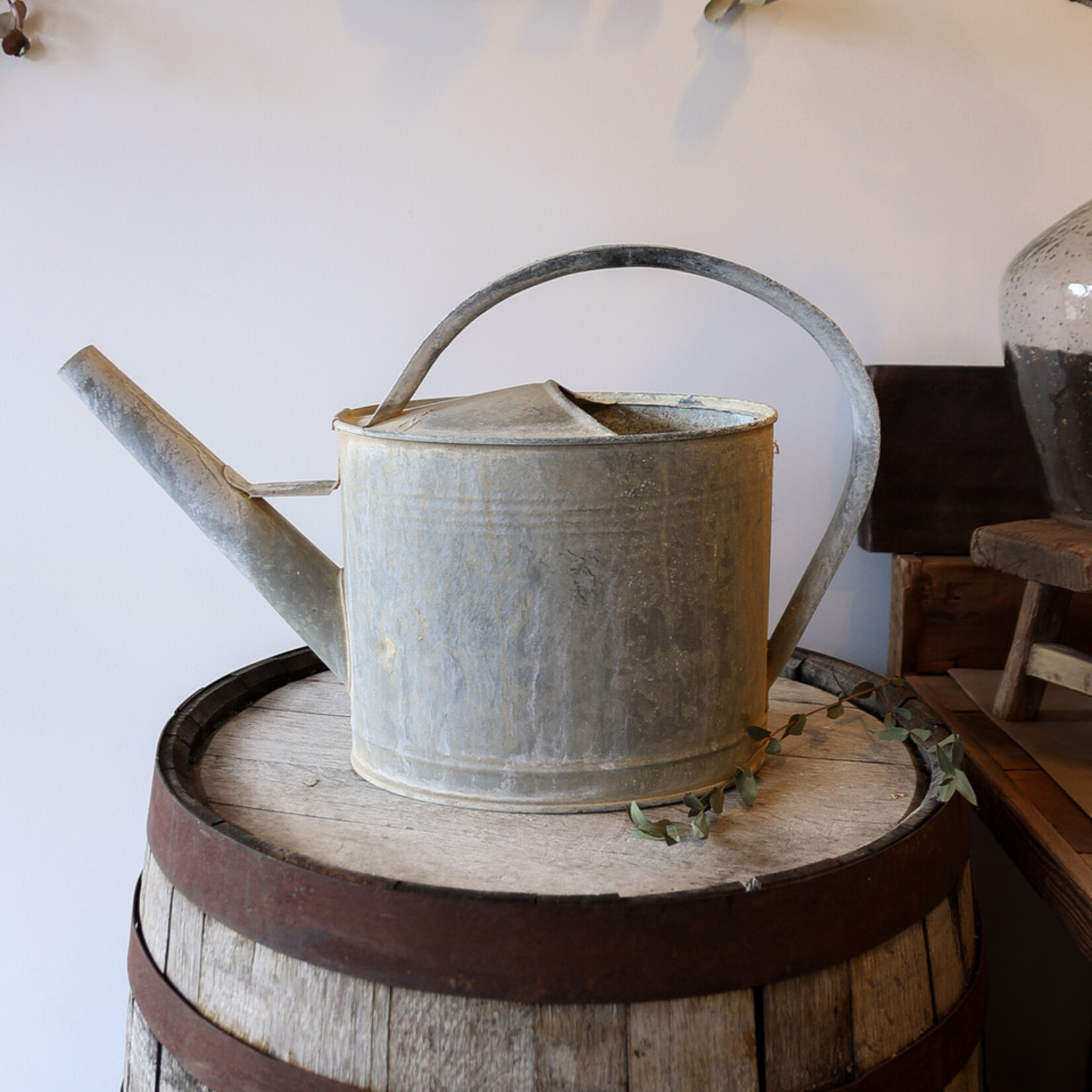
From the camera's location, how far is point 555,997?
565 mm

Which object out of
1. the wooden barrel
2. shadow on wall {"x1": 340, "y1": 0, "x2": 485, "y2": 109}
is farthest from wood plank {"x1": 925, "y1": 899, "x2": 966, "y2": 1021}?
shadow on wall {"x1": 340, "y1": 0, "x2": 485, "y2": 109}

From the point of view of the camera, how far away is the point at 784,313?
2.47ft

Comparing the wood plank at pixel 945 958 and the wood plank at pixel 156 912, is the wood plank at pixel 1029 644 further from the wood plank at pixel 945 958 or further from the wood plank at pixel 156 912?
the wood plank at pixel 156 912

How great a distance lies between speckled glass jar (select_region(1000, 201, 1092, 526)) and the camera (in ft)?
2.70

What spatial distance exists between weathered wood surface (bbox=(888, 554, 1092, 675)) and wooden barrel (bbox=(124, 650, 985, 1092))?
0.39m

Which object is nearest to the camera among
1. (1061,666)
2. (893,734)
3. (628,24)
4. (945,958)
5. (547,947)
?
(547,947)

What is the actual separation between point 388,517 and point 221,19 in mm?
655

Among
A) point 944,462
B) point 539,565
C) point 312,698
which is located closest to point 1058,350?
point 944,462

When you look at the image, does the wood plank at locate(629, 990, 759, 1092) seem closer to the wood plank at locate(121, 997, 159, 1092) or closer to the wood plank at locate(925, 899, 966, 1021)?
the wood plank at locate(925, 899, 966, 1021)

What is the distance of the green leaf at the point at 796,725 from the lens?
2.67 ft

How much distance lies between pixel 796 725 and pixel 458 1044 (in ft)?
1.23

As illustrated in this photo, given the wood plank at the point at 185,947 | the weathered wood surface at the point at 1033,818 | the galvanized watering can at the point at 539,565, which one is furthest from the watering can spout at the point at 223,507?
the weathered wood surface at the point at 1033,818

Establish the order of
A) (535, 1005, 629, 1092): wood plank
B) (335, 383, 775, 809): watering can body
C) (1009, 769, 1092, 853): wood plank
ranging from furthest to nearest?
(1009, 769, 1092, 853): wood plank, (335, 383, 775, 809): watering can body, (535, 1005, 629, 1092): wood plank

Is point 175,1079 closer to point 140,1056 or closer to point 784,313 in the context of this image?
point 140,1056
